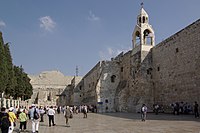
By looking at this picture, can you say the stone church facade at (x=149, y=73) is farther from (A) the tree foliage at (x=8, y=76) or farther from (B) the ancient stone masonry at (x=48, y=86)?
(B) the ancient stone masonry at (x=48, y=86)

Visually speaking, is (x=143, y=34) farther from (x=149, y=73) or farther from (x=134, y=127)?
(x=134, y=127)

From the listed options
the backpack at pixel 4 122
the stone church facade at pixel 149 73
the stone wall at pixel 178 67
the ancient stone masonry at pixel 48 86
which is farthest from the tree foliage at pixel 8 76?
the ancient stone masonry at pixel 48 86

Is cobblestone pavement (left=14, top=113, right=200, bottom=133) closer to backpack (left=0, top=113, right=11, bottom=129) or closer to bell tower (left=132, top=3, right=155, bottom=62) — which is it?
backpack (left=0, top=113, right=11, bottom=129)

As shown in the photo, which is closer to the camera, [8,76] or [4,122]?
[4,122]

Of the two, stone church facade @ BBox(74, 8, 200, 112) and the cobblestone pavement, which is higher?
stone church facade @ BBox(74, 8, 200, 112)

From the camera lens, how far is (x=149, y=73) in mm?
27078

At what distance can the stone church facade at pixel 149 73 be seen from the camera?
19.9m

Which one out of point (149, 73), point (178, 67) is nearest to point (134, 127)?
point (178, 67)

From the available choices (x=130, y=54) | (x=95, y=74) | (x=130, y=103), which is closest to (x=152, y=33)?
(x=130, y=54)

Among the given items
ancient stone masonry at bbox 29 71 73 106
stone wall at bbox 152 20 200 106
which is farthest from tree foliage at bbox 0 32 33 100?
ancient stone masonry at bbox 29 71 73 106

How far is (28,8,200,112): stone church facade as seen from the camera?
1994 centimetres

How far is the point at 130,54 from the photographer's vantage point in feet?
98.7

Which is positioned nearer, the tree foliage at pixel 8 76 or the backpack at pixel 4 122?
the backpack at pixel 4 122

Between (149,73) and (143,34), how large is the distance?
15.0ft
